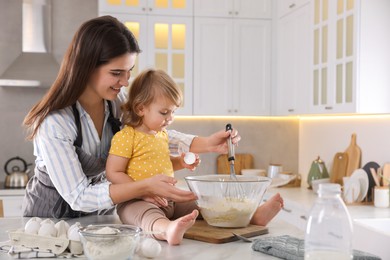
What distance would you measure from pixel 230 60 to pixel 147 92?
2706 millimetres

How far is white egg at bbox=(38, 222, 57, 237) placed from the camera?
5.09ft

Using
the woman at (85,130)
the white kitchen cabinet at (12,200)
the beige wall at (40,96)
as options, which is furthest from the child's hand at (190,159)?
the beige wall at (40,96)

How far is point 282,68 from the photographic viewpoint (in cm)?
472

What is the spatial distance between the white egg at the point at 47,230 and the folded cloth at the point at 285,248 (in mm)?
536

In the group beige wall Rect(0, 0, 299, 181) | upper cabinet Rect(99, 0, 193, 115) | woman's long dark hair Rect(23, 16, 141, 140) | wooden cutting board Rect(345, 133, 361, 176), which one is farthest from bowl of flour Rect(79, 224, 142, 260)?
beige wall Rect(0, 0, 299, 181)

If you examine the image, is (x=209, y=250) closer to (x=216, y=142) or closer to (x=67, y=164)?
(x=67, y=164)

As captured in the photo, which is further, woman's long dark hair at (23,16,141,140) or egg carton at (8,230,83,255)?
woman's long dark hair at (23,16,141,140)

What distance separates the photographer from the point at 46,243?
1515 mm

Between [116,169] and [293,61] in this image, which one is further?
[293,61]

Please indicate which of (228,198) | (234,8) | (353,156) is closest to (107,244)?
(228,198)

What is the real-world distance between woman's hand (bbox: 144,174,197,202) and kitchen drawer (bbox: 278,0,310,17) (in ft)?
9.04

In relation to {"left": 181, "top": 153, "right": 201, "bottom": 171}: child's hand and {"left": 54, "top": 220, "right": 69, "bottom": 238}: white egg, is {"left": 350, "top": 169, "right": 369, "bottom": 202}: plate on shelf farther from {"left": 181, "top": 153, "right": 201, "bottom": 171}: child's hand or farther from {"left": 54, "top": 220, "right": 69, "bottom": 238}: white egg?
{"left": 54, "top": 220, "right": 69, "bottom": 238}: white egg

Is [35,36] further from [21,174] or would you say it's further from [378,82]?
[378,82]

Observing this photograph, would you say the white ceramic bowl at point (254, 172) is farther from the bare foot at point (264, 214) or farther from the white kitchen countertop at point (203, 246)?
the bare foot at point (264, 214)
